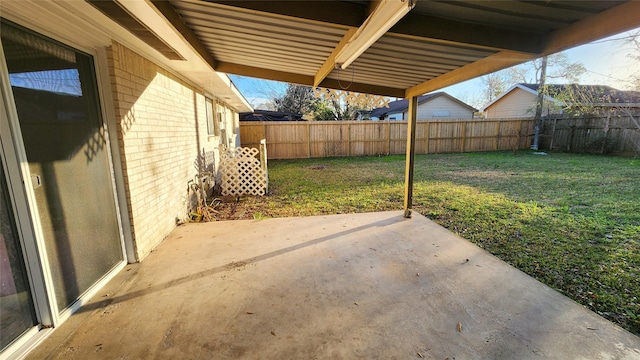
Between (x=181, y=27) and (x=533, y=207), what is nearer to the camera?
(x=181, y=27)

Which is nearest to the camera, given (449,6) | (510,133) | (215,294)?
(449,6)

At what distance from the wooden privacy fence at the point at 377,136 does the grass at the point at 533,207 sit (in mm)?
3581

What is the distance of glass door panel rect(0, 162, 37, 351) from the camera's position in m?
1.73

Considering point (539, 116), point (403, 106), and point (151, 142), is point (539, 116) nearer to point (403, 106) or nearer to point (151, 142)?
point (403, 106)

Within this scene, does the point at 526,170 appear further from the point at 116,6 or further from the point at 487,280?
the point at 116,6

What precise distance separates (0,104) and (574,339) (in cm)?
420

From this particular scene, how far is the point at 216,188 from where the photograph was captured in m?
7.04

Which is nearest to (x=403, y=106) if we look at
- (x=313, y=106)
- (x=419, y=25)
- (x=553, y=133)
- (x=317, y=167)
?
(x=313, y=106)

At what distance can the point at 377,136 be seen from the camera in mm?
14492

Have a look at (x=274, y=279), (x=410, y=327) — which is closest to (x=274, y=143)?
(x=274, y=279)

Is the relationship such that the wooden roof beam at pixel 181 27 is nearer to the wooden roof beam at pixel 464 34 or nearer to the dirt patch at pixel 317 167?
the wooden roof beam at pixel 464 34

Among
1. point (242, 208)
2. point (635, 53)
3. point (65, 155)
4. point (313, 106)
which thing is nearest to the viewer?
point (65, 155)

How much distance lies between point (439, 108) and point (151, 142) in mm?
20629

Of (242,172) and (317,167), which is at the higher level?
(242,172)
